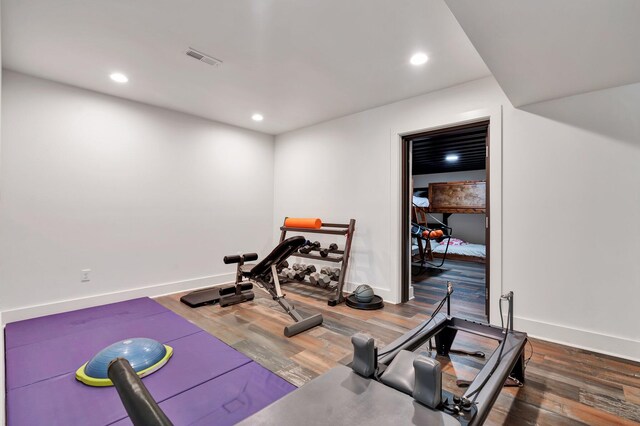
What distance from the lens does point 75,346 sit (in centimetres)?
Result: 248

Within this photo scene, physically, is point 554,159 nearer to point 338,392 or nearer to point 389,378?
point 389,378

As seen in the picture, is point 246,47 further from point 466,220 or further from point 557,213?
point 466,220

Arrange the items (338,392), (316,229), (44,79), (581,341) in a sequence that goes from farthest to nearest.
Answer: (316,229) < (44,79) < (581,341) < (338,392)

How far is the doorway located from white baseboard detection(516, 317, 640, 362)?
0.41m

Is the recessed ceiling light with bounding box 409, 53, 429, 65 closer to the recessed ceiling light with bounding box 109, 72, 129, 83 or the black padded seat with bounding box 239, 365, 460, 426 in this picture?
the black padded seat with bounding box 239, 365, 460, 426

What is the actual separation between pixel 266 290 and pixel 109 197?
2.24 m

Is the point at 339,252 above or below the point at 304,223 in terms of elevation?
below

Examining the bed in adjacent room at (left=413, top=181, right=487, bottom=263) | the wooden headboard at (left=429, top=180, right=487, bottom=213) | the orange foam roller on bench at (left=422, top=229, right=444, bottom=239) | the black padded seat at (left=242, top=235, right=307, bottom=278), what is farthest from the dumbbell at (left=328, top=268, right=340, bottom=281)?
the wooden headboard at (left=429, top=180, right=487, bottom=213)

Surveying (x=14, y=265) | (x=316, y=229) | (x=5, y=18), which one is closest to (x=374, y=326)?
(x=316, y=229)

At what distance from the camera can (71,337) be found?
8.64 ft

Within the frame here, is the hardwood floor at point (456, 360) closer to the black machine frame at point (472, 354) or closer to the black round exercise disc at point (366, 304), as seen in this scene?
the black round exercise disc at point (366, 304)

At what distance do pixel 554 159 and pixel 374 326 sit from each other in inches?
88.3

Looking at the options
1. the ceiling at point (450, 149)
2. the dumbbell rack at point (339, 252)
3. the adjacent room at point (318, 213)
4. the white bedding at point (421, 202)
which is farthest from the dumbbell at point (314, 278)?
the white bedding at point (421, 202)

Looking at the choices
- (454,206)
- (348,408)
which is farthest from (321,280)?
(454,206)
